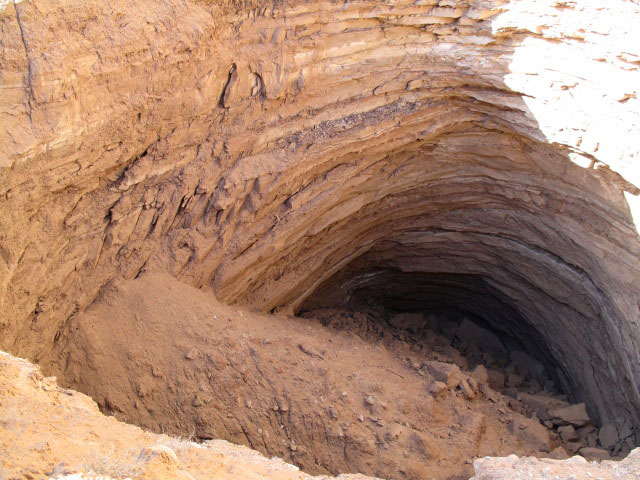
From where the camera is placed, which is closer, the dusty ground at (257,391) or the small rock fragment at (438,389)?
the dusty ground at (257,391)

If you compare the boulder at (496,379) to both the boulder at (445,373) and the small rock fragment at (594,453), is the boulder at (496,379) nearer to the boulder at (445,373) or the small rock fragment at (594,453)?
the small rock fragment at (594,453)

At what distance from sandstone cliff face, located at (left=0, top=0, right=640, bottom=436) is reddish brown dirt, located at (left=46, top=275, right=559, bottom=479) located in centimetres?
34

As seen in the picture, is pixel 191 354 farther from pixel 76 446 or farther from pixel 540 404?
pixel 540 404

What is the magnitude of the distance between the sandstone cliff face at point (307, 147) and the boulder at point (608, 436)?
262 mm

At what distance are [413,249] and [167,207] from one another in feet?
15.2

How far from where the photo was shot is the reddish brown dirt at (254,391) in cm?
474

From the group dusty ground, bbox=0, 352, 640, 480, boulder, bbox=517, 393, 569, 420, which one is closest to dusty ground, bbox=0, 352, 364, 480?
dusty ground, bbox=0, 352, 640, 480

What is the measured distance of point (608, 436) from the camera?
6.93 m

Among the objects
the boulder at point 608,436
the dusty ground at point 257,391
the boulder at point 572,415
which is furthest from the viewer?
the boulder at point 572,415

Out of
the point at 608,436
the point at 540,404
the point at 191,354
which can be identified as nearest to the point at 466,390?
the point at 540,404

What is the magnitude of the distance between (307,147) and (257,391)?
8.31ft

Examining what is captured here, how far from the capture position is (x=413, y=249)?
9.05 meters

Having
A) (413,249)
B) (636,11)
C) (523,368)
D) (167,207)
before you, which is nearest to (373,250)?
(413,249)

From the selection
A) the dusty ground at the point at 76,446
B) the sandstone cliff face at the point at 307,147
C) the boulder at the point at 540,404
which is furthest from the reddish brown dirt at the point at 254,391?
the boulder at the point at 540,404
